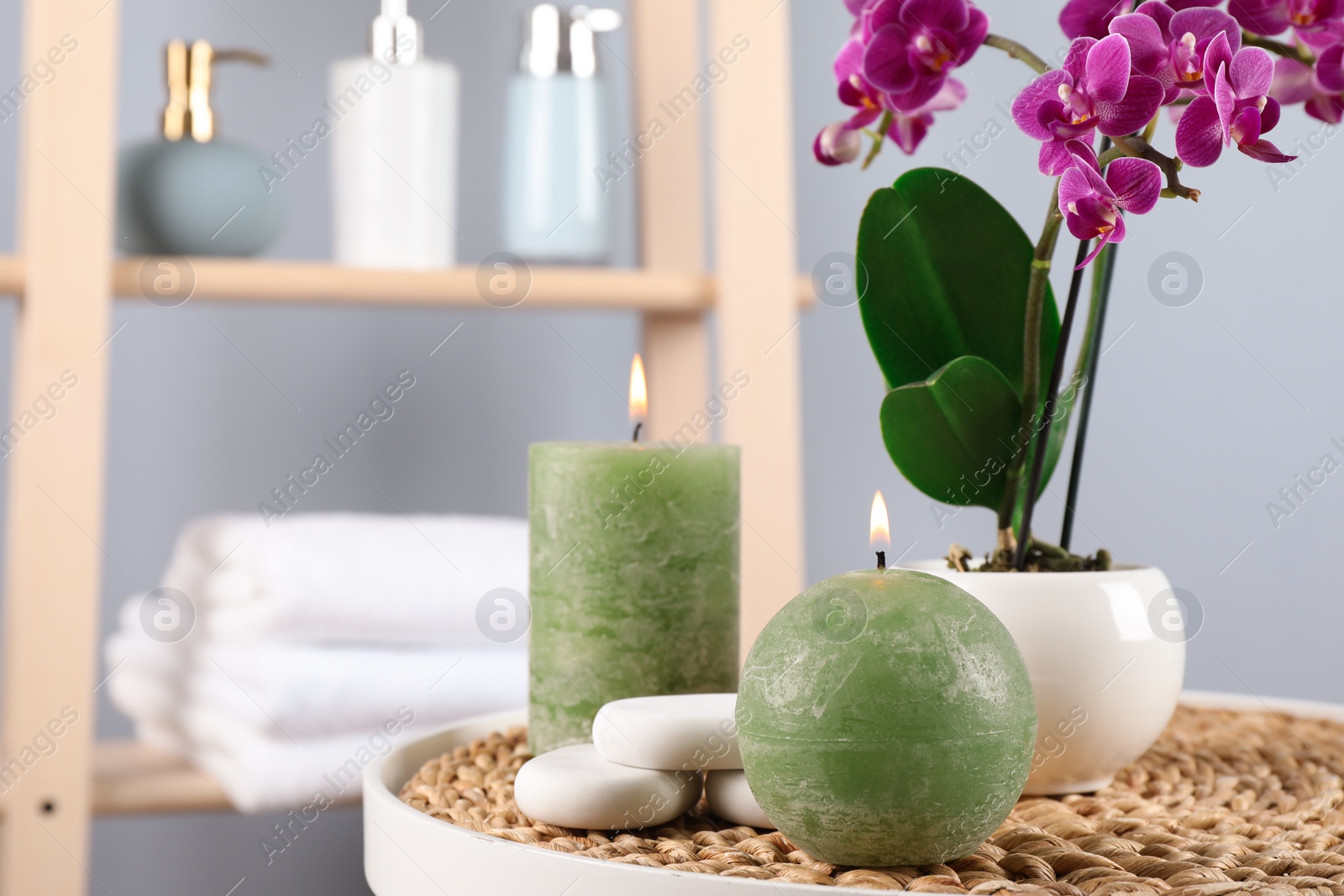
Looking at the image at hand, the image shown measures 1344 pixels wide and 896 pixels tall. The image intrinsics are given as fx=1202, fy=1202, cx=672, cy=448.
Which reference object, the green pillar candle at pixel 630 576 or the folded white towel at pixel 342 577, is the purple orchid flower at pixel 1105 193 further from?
the folded white towel at pixel 342 577

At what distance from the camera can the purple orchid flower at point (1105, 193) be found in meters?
0.29

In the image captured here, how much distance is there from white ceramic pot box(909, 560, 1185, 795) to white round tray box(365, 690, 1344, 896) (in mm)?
123

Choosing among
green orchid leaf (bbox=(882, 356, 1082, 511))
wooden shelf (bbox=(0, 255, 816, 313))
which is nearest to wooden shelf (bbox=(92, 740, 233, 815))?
wooden shelf (bbox=(0, 255, 816, 313))

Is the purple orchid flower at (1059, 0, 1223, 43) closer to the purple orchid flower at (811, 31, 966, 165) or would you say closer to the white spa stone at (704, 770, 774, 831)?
the purple orchid flower at (811, 31, 966, 165)

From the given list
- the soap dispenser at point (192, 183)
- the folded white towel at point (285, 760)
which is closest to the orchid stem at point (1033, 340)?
the folded white towel at point (285, 760)

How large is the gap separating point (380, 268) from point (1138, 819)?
1.82ft

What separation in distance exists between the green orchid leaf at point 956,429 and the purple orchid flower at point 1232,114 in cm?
8

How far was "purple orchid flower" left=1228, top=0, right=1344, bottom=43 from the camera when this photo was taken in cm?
34

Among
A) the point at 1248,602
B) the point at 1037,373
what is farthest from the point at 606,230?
the point at 1248,602

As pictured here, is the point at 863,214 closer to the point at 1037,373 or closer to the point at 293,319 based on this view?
the point at 1037,373

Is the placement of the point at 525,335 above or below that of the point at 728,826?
above

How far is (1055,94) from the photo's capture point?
298 mm

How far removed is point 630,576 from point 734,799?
0.24 feet

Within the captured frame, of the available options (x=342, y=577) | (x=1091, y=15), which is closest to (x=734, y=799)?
(x=1091, y=15)
